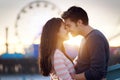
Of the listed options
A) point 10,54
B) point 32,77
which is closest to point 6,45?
point 10,54

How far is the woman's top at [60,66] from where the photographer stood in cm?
322

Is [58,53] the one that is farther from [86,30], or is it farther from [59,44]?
[86,30]

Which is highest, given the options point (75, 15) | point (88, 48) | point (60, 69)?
point (75, 15)

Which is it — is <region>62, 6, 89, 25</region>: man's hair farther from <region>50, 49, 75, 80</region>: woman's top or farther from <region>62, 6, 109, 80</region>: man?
<region>50, 49, 75, 80</region>: woman's top

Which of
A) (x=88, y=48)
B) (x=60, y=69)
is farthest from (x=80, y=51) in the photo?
(x=60, y=69)

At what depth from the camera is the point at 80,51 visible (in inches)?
132

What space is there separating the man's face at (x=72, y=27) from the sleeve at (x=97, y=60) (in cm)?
15

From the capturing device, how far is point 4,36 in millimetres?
20141

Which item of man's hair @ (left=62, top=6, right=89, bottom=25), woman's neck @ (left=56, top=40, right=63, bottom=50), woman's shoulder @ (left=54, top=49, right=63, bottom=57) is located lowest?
woman's shoulder @ (left=54, top=49, right=63, bottom=57)

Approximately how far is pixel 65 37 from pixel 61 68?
179 millimetres

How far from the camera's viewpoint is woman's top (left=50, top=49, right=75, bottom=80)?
322 centimetres

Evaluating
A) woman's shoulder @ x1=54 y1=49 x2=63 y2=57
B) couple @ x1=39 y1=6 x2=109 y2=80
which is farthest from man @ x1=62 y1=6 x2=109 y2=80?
woman's shoulder @ x1=54 y1=49 x2=63 y2=57

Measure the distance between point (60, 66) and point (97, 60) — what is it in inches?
7.9

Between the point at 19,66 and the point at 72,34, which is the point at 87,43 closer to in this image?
the point at 72,34
